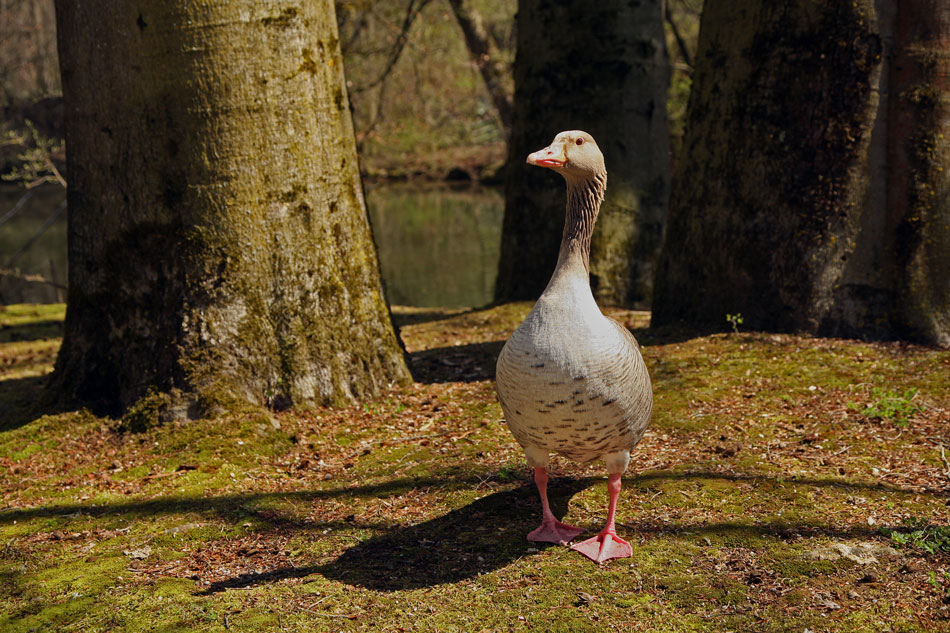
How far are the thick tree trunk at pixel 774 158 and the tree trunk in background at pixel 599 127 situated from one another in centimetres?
168

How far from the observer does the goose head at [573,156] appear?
399cm

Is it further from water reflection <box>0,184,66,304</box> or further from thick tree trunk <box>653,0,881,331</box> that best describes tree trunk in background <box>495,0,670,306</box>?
water reflection <box>0,184,66,304</box>

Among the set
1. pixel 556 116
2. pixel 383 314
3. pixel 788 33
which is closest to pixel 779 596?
pixel 383 314

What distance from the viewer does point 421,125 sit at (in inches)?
912

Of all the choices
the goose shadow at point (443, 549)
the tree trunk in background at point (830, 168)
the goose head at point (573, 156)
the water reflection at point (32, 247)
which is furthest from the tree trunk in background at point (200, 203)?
the water reflection at point (32, 247)

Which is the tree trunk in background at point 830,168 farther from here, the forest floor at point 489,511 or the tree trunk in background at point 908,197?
the forest floor at point 489,511

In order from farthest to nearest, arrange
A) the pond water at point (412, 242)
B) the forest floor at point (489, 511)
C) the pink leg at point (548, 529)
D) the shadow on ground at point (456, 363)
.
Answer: the pond water at point (412, 242) < the shadow on ground at point (456, 363) < the pink leg at point (548, 529) < the forest floor at point (489, 511)

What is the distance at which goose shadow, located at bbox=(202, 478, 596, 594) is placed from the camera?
3930 millimetres

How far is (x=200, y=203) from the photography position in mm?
5430

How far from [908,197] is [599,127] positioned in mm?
3562

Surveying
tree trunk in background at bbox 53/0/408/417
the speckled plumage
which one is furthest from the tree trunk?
the speckled plumage

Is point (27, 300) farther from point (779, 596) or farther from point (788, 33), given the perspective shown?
point (779, 596)

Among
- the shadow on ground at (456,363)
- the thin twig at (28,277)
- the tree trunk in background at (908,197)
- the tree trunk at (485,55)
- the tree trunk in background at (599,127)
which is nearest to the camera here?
the tree trunk in background at (908,197)

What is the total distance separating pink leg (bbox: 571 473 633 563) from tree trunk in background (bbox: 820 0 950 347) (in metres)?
3.56
